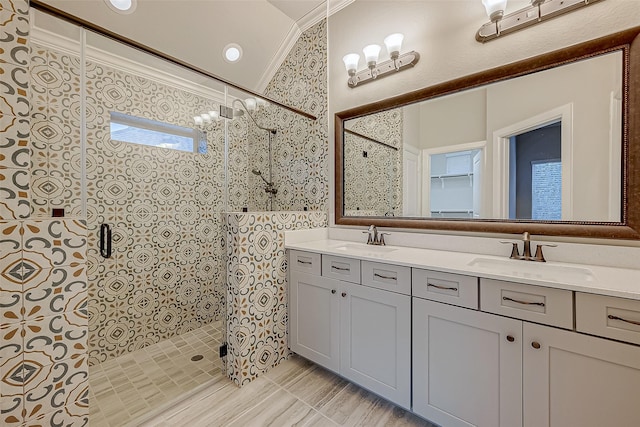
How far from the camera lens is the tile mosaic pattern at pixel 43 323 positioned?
993 millimetres

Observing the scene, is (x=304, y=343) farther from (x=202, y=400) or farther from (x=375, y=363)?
(x=202, y=400)

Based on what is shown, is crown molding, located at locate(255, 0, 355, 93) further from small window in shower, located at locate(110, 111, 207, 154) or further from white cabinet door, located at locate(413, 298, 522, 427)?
white cabinet door, located at locate(413, 298, 522, 427)

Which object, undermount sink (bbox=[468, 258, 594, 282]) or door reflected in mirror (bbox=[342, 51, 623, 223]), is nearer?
undermount sink (bbox=[468, 258, 594, 282])

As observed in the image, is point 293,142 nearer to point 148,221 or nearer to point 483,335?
point 148,221

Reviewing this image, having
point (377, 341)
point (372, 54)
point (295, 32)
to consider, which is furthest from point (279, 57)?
point (377, 341)

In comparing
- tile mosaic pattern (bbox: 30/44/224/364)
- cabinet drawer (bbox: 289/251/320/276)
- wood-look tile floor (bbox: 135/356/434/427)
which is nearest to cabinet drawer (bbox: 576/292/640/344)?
wood-look tile floor (bbox: 135/356/434/427)

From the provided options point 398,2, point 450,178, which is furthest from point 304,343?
point 398,2

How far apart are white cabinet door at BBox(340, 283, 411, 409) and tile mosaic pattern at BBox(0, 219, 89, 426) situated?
1.31 meters

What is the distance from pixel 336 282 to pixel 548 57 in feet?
5.66

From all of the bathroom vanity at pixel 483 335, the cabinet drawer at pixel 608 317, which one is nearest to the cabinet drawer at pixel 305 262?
the bathroom vanity at pixel 483 335

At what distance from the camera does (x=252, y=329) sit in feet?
5.91

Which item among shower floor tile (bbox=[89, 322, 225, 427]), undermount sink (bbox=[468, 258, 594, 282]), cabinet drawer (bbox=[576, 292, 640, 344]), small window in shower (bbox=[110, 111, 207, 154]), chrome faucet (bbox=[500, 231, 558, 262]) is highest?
small window in shower (bbox=[110, 111, 207, 154])

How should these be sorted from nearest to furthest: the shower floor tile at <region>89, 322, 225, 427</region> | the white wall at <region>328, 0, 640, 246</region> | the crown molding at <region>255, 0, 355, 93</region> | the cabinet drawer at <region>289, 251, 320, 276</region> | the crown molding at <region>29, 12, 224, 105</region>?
1. the white wall at <region>328, 0, 640, 246</region>
2. the shower floor tile at <region>89, 322, 225, 427</region>
3. the crown molding at <region>29, 12, 224, 105</region>
4. the cabinet drawer at <region>289, 251, 320, 276</region>
5. the crown molding at <region>255, 0, 355, 93</region>

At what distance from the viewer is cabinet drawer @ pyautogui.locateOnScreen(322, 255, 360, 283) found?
5.28ft
